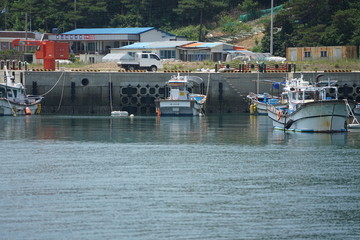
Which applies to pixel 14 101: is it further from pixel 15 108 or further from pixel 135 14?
pixel 135 14

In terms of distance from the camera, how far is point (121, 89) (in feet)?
242

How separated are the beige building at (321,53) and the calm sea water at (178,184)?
33.3m

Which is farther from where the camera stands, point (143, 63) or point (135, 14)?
point (135, 14)

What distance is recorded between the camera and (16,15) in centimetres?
11650

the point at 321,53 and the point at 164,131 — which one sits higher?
the point at 321,53

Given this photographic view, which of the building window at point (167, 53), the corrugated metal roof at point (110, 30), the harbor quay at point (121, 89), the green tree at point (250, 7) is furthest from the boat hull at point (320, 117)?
the green tree at point (250, 7)

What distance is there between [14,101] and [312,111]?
28.9 meters

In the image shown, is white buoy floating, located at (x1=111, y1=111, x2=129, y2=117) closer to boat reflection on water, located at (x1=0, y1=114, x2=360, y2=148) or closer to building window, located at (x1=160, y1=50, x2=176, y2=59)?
boat reflection on water, located at (x1=0, y1=114, x2=360, y2=148)

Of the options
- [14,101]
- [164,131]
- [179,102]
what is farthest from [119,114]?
[164,131]

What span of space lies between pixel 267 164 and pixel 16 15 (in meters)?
83.4

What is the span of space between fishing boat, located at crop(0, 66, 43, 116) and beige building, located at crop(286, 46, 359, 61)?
100 feet

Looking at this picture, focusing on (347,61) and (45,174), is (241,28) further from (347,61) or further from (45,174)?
(45,174)

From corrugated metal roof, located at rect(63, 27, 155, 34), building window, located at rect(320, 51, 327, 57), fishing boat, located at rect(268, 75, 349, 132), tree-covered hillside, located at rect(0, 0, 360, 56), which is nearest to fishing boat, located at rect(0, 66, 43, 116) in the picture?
fishing boat, located at rect(268, 75, 349, 132)

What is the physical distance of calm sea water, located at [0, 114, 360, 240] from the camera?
26234 millimetres
